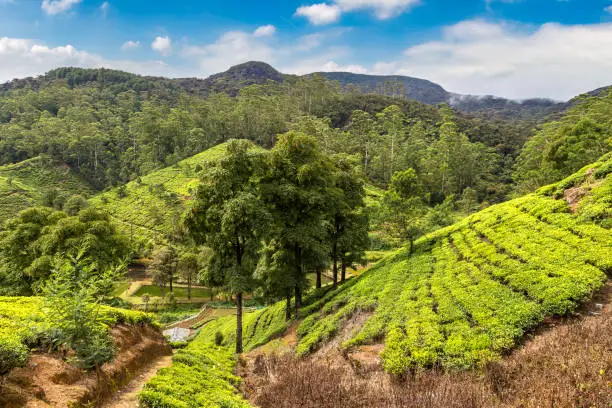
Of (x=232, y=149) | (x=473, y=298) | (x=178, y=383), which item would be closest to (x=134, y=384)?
(x=178, y=383)

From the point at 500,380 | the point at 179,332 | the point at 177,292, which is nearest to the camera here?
the point at 500,380

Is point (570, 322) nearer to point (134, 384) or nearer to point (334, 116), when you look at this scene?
point (134, 384)

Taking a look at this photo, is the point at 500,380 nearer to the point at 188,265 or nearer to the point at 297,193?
the point at 297,193

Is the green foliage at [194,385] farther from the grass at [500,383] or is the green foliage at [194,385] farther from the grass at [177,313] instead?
the grass at [177,313]

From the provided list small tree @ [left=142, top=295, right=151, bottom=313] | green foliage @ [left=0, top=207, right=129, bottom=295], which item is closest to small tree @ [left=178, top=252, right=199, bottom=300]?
small tree @ [left=142, top=295, right=151, bottom=313]

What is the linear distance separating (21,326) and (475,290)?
49.5 feet

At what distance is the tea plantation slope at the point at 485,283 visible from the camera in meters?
9.95

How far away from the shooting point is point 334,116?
11762 cm

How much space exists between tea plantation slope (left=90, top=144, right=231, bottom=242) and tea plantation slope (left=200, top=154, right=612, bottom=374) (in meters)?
44.9

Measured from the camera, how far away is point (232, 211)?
49.6ft

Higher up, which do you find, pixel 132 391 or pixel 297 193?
pixel 297 193

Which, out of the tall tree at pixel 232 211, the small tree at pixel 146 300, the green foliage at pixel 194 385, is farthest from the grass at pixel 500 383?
the small tree at pixel 146 300

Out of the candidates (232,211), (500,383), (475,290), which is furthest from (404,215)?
(500,383)

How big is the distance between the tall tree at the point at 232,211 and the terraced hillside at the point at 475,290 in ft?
16.2
